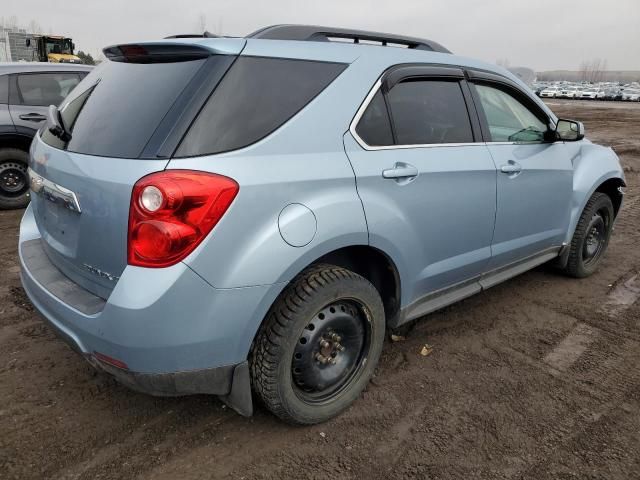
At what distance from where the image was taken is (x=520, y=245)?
344 cm

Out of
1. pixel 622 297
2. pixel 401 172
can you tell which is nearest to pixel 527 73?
pixel 622 297

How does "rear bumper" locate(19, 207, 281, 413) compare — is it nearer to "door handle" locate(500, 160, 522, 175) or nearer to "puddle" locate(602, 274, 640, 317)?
"door handle" locate(500, 160, 522, 175)

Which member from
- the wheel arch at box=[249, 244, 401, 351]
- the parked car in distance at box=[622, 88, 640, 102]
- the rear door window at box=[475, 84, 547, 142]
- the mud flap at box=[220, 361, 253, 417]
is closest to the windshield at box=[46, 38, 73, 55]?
the rear door window at box=[475, 84, 547, 142]

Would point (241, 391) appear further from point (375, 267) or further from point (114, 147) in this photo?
point (114, 147)

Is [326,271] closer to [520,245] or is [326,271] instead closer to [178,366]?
[178,366]

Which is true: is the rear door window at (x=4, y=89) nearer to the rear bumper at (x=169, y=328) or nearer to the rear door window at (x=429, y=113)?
the rear bumper at (x=169, y=328)

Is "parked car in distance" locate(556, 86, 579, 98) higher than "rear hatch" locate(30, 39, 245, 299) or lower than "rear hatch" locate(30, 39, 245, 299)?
lower

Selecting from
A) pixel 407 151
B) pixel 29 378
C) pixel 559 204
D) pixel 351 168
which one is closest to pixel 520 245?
pixel 559 204

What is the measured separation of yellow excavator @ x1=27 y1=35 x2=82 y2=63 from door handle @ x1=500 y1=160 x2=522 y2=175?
2039cm

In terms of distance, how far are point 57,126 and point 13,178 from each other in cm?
455

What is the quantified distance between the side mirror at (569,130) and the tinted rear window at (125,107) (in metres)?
2.75

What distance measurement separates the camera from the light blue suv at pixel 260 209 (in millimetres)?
1899

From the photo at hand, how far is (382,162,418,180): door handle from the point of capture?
243 cm

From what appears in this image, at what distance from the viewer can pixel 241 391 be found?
2141 millimetres
